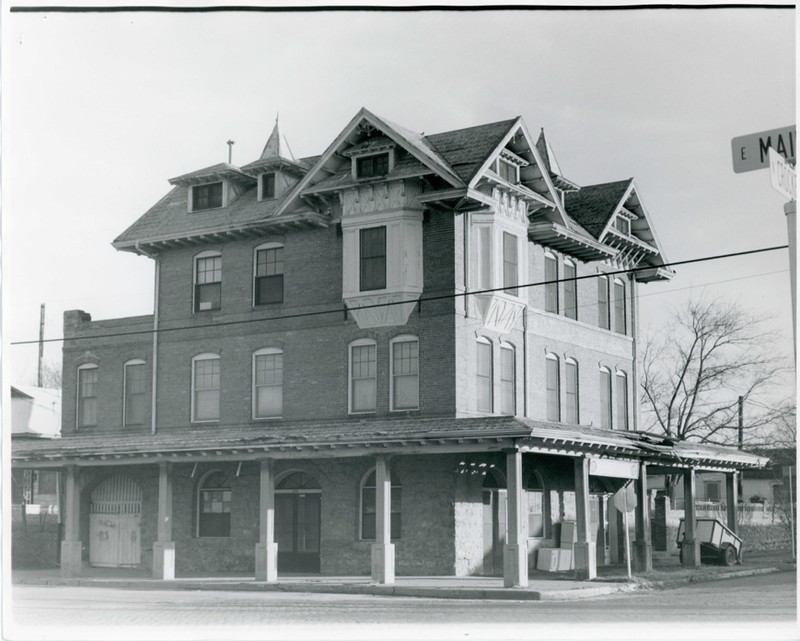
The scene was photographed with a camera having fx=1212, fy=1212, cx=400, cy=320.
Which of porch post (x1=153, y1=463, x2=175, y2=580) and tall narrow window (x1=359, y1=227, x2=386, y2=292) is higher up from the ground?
tall narrow window (x1=359, y1=227, x2=386, y2=292)

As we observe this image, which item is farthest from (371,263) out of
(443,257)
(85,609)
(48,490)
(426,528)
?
(48,490)

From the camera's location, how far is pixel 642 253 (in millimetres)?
36469

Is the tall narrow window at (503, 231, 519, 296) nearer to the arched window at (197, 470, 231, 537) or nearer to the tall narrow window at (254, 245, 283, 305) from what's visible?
the tall narrow window at (254, 245, 283, 305)

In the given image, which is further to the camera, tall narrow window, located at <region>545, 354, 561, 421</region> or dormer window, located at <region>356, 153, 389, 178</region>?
tall narrow window, located at <region>545, 354, 561, 421</region>

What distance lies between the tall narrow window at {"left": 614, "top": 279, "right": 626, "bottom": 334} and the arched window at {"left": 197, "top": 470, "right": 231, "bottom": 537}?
1244 cm

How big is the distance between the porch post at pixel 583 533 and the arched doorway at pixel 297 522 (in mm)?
6827

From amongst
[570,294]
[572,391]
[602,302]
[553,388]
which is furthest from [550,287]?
[602,302]

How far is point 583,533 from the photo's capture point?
1063 inches

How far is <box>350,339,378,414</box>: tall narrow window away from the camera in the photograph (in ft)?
97.8

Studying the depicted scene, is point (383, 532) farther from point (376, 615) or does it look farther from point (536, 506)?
point (376, 615)

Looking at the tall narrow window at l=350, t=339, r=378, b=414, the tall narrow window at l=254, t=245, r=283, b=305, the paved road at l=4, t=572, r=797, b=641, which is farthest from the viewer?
the tall narrow window at l=254, t=245, r=283, b=305

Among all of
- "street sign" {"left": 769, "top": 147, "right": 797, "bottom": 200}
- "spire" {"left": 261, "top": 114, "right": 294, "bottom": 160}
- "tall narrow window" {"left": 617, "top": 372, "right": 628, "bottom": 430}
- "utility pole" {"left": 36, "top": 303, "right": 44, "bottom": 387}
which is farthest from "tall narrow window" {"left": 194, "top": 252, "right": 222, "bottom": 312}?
"street sign" {"left": 769, "top": 147, "right": 797, "bottom": 200}

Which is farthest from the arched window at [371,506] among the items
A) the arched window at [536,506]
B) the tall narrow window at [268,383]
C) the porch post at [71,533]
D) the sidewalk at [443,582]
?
the porch post at [71,533]

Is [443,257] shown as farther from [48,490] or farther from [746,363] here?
[48,490]
